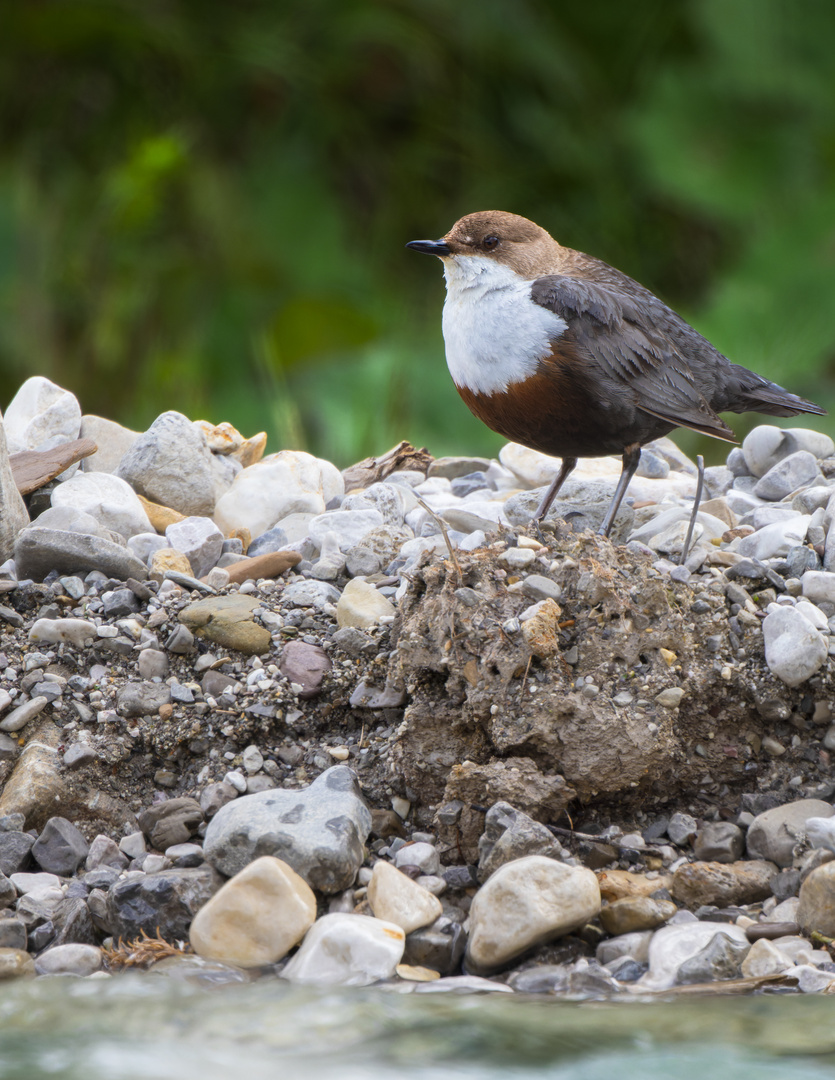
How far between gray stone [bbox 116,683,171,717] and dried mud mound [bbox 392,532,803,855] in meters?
0.42

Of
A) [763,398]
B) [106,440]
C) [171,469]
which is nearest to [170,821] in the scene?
[171,469]

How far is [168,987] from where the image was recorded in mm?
1494

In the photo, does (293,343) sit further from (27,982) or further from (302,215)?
(27,982)

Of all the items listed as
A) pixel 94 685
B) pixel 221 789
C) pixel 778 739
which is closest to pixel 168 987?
pixel 221 789

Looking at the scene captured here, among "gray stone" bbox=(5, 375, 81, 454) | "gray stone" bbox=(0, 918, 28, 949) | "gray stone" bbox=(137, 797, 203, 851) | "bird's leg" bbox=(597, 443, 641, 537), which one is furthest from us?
"gray stone" bbox=(5, 375, 81, 454)

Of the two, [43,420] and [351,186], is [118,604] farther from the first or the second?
[351,186]

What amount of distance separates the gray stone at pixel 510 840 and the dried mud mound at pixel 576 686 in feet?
0.15

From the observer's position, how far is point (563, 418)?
2.29 meters

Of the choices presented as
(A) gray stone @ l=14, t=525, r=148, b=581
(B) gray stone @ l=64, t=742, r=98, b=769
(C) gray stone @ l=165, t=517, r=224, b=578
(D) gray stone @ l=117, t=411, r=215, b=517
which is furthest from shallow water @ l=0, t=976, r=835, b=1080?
(D) gray stone @ l=117, t=411, r=215, b=517

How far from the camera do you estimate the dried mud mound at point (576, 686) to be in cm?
179

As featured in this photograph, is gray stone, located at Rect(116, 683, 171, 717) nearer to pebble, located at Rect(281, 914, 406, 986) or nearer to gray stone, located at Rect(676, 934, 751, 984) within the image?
pebble, located at Rect(281, 914, 406, 986)

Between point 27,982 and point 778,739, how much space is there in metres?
1.21

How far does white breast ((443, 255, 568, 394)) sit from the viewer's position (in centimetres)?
229

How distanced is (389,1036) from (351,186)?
19.6ft
